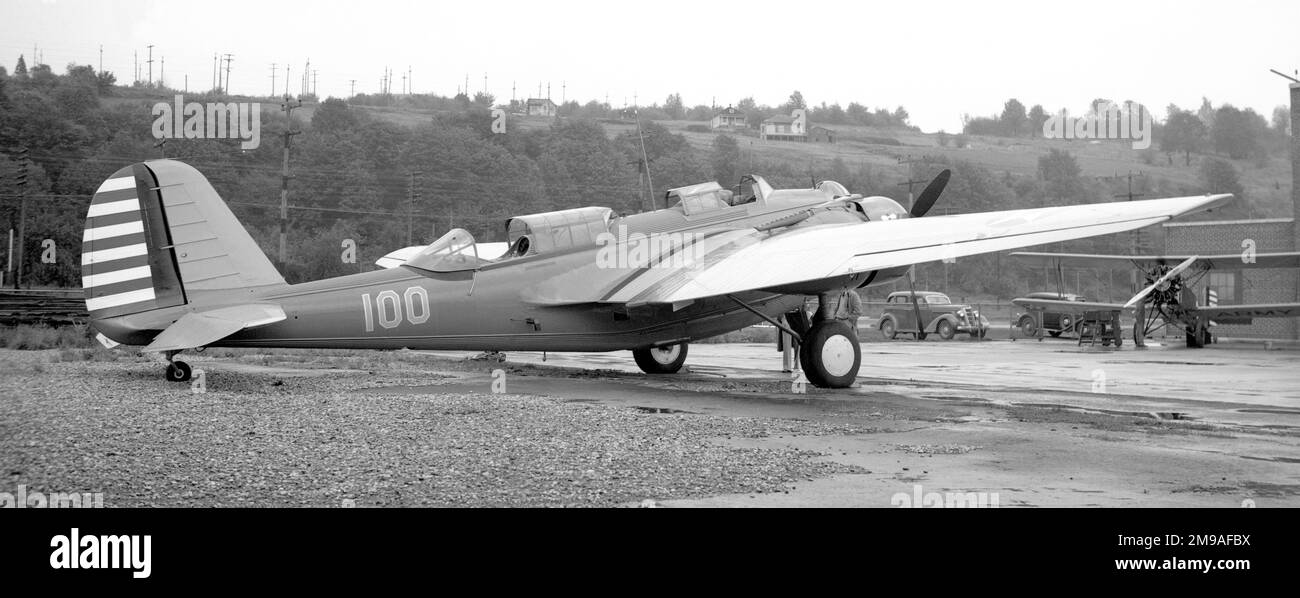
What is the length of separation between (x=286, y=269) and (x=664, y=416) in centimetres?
3336

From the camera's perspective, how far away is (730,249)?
50.3ft

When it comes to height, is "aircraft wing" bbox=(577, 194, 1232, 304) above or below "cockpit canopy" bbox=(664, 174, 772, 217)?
below

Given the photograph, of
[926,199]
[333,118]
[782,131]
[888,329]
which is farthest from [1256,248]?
[782,131]

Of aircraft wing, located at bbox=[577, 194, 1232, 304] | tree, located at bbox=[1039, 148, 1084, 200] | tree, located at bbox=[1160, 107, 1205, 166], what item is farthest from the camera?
tree, located at bbox=[1160, 107, 1205, 166]

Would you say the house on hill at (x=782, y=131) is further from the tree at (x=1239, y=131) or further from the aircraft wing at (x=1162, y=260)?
the aircraft wing at (x=1162, y=260)

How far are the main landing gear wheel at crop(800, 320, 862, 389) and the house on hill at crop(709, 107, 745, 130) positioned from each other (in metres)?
108

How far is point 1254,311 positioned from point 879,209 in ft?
69.7

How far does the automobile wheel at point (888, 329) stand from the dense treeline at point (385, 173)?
12.1 meters

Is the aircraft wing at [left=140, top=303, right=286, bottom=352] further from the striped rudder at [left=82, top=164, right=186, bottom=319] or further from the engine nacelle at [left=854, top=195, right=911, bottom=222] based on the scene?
the engine nacelle at [left=854, top=195, right=911, bottom=222]

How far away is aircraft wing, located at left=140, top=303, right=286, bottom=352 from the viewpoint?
38.7 feet

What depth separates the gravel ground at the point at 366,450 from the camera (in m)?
5.38

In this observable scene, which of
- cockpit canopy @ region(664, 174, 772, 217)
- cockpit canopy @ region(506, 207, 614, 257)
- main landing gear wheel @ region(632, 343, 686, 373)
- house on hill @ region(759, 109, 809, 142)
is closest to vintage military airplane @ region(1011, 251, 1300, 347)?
cockpit canopy @ region(664, 174, 772, 217)
